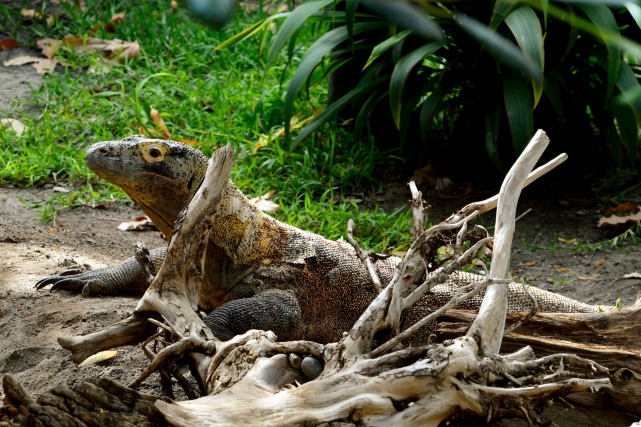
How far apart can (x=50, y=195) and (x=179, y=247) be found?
375 cm

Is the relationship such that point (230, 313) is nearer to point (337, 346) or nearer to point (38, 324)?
point (38, 324)

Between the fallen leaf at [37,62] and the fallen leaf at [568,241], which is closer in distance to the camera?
the fallen leaf at [568,241]

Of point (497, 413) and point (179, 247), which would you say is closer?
point (497, 413)

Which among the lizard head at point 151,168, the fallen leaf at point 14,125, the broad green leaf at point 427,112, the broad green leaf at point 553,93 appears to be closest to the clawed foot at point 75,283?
the lizard head at point 151,168

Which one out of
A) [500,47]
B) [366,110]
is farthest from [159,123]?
[500,47]

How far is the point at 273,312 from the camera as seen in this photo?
3.64 meters

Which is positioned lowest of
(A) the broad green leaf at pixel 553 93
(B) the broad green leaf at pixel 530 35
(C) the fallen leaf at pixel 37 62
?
(C) the fallen leaf at pixel 37 62

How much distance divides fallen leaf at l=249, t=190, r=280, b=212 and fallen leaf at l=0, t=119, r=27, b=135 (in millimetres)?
2629

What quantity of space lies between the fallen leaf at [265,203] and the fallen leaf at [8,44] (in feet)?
14.6

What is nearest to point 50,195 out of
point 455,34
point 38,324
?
point 38,324

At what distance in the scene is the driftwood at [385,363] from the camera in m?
1.94

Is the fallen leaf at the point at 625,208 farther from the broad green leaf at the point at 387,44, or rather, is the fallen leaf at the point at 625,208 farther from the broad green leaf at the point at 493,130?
the broad green leaf at the point at 387,44

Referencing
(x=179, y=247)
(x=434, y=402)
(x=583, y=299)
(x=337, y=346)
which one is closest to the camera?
(x=434, y=402)

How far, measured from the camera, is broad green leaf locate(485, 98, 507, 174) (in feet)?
18.7
